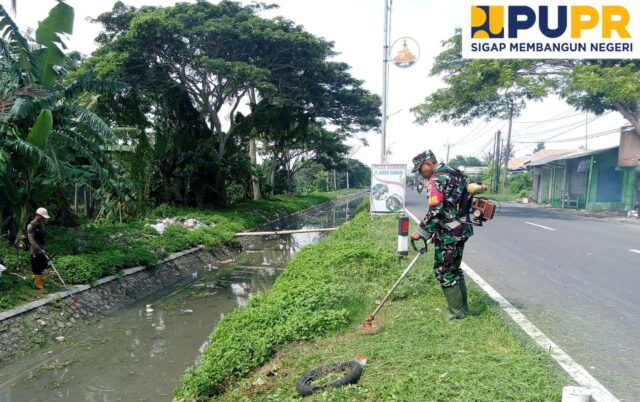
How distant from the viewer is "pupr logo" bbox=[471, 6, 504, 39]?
14.6m

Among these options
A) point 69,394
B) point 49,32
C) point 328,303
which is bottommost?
point 69,394

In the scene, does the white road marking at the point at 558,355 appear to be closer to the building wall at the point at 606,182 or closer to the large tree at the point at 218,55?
the large tree at the point at 218,55

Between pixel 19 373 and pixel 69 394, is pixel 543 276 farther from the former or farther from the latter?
pixel 19 373

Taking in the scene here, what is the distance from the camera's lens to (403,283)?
6441mm

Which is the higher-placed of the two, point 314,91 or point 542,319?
point 314,91

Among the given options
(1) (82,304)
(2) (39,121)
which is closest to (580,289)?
(1) (82,304)

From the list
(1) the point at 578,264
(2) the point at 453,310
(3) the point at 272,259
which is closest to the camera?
(2) the point at 453,310

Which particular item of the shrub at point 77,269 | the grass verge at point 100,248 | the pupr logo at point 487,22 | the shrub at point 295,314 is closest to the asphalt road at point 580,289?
the shrub at point 295,314

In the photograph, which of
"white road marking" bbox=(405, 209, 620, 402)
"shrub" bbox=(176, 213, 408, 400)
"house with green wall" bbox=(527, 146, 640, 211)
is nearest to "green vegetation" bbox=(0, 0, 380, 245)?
"shrub" bbox=(176, 213, 408, 400)

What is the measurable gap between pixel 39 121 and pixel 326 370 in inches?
299

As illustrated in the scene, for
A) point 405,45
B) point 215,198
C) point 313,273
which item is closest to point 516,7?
point 405,45

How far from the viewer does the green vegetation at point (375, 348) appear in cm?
345

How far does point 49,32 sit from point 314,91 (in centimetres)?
1341

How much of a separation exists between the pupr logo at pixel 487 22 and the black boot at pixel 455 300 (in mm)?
12099
